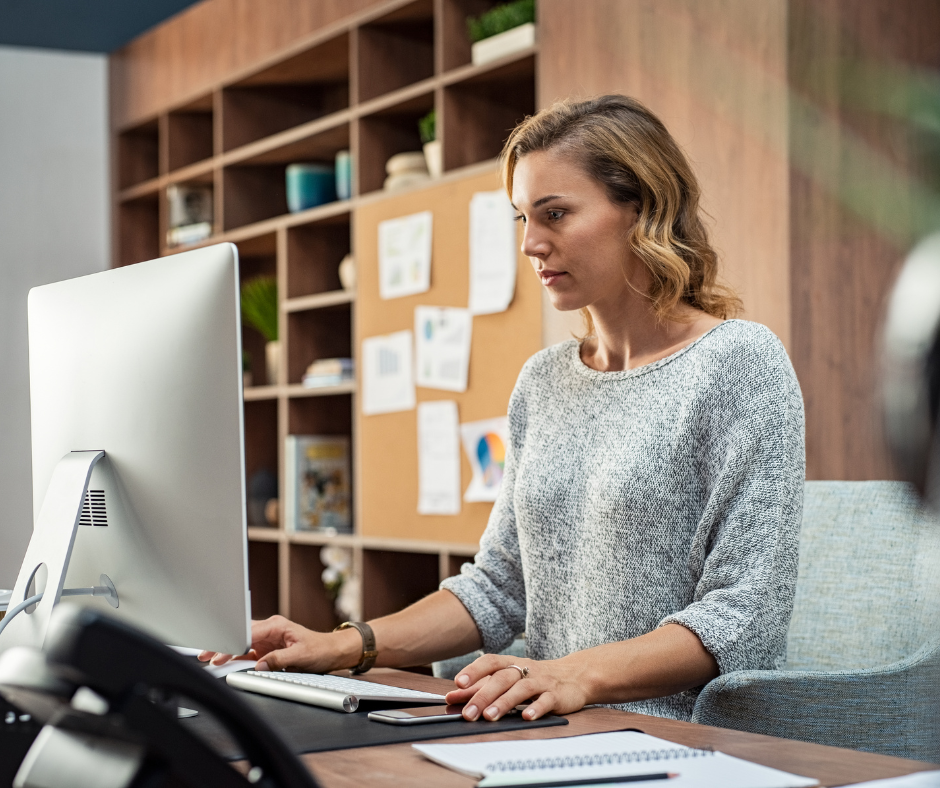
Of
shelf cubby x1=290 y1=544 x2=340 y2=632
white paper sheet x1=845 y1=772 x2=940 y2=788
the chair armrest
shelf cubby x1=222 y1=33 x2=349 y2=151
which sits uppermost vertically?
shelf cubby x1=222 y1=33 x2=349 y2=151

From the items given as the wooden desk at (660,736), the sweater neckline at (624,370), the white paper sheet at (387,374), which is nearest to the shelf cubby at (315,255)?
the white paper sheet at (387,374)

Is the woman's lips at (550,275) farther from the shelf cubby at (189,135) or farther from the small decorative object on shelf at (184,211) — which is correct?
the shelf cubby at (189,135)

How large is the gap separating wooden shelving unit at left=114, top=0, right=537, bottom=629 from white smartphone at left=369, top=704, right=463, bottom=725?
192 cm

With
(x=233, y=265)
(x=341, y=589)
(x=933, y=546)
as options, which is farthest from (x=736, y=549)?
(x=341, y=589)

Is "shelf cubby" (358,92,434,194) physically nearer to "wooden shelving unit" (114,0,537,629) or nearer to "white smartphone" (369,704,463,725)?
"wooden shelving unit" (114,0,537,629)

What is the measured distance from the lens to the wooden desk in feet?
2.66

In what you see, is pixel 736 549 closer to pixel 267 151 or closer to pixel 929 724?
pixel 929 724

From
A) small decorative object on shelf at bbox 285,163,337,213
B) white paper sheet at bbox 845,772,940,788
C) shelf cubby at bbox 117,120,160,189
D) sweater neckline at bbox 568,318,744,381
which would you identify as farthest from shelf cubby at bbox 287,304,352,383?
white paper sheet at bbox 845,772,940,788

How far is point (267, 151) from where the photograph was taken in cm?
394

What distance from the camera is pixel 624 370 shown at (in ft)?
5.12

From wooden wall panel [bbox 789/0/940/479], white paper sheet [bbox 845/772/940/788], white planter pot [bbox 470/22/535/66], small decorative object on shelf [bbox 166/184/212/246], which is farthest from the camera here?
small decorative object on shelf [bbox 166/184/212/246]

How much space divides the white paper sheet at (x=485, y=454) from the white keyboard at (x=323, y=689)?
1684 millimetres

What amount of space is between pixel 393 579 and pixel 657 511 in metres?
2.19

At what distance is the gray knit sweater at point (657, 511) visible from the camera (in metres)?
1.31
